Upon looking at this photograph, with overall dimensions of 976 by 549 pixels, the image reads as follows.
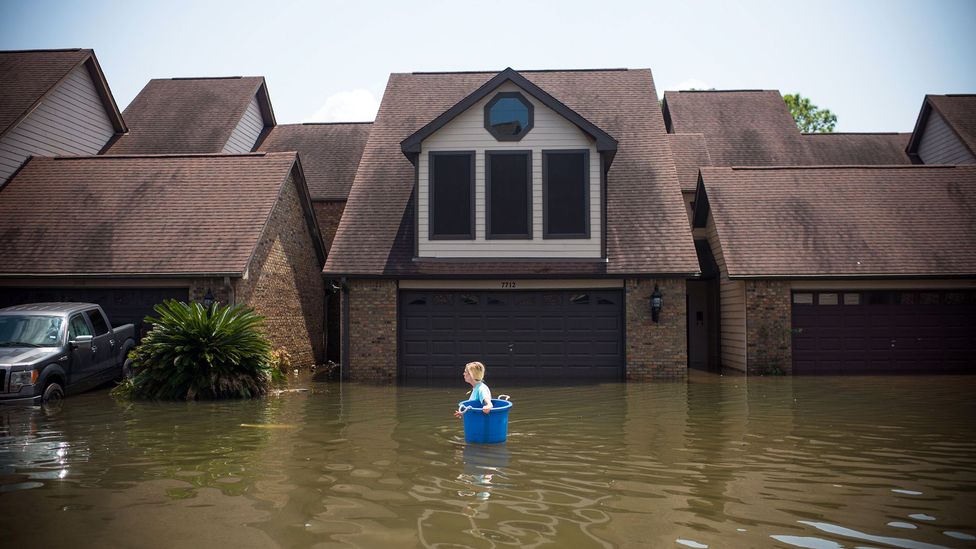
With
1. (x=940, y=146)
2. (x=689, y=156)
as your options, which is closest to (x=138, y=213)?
(x=689, y=156)

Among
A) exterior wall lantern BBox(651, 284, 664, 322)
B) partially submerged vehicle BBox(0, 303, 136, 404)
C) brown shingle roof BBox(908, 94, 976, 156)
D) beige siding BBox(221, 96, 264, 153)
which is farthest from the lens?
beige siding BBox(221, 96, 264, 153)

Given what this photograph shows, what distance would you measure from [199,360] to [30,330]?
9.85 ft

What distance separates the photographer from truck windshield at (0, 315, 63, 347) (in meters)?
14.4

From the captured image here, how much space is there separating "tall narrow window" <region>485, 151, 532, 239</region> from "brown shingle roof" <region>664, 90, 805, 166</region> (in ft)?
42.4

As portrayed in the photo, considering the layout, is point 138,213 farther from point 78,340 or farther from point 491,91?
point 491,91

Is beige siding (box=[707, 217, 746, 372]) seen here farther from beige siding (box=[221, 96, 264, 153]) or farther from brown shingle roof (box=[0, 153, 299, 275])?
beige siding (box=[221, 96, 264, 153])

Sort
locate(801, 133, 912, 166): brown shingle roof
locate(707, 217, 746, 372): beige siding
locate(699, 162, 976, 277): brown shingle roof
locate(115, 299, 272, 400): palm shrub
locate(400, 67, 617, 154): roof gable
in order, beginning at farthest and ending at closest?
locate(801, 133, 912, 166): brown shingle roof
locate(707, 217, 746, 372): beige siding
locate(699, 162, 976, 277): brown shingle roof
locate(400, 67, 617, 154): roof gable
locate(115, 299, 272, 400): palm shrub

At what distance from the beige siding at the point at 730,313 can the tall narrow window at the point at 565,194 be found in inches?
160

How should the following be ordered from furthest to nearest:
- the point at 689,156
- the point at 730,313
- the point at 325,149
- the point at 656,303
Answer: the point at 325,149 < the point at 689,156 < the point at 730,313 < the point at 656,303

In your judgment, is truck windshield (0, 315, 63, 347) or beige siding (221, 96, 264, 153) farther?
beige siding (221, 96, 264, 153)

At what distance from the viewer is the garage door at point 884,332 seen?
2016cm

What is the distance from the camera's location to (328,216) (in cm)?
2717

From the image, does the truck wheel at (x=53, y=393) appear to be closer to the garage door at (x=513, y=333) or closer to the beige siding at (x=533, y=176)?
the garage door at (x=513, y=333)

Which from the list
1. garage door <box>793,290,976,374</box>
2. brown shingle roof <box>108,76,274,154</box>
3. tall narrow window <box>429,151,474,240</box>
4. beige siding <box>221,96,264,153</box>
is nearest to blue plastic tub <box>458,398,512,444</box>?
tall narrow window <box>429,151,474,240</box>
